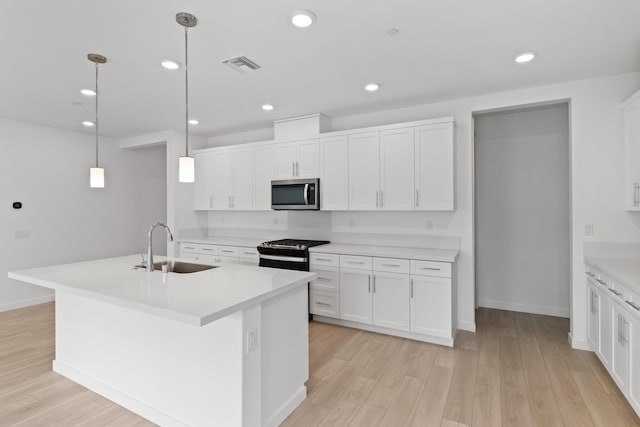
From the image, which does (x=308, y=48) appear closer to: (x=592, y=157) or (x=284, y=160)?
(x=284, y=160)

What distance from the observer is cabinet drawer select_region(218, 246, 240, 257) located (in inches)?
181

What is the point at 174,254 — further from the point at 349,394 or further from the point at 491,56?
the point at 491,56

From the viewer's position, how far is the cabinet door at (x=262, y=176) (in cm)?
464

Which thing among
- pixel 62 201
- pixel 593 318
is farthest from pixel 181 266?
pixel 593 318

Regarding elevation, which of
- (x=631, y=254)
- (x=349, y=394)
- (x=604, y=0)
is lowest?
(x=349, y=394)

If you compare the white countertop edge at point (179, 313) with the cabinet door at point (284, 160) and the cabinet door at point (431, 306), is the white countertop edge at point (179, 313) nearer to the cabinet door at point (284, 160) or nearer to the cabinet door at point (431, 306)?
the cabinet door at point (431, 306)

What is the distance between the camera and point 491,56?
2.65 metres

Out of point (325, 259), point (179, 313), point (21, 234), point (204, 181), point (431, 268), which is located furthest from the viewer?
point (204, 181)

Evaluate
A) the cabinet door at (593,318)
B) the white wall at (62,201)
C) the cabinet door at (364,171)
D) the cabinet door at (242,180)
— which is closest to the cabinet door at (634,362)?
the cabinet door at (593,318)

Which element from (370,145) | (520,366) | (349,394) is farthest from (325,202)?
(520,366)

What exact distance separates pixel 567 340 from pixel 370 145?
2922mm

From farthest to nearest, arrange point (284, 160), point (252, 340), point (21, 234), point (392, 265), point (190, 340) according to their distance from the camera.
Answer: point (21, 234)
point (284, 160)
point (392, 265)
point (190, 340)
point (252, 340)

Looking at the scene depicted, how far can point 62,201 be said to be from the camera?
5.01m

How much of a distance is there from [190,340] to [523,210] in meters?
4.24
